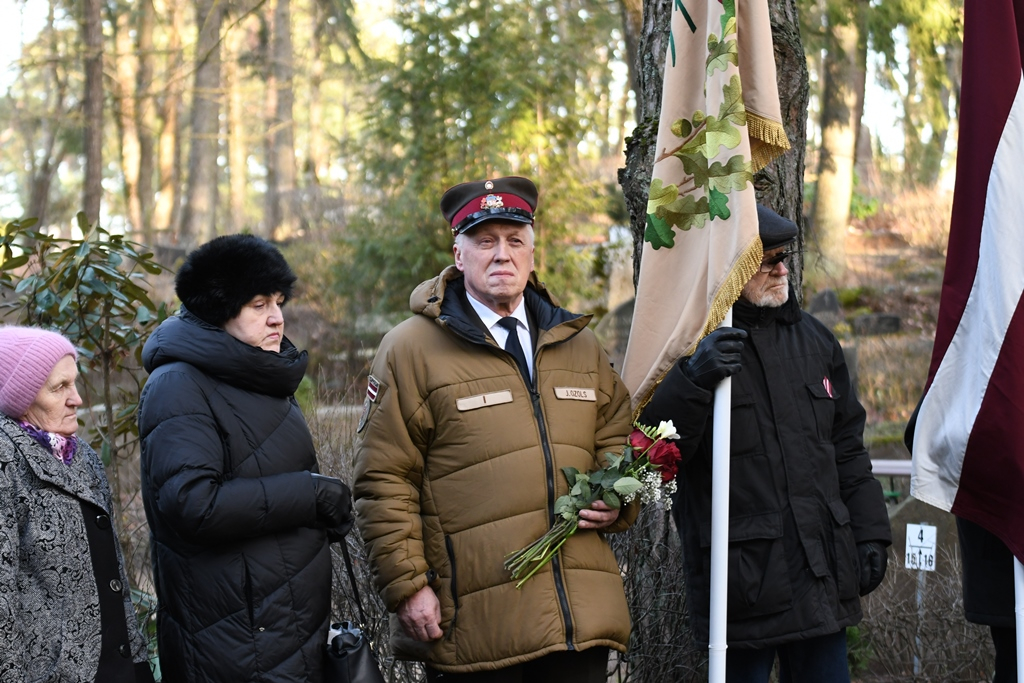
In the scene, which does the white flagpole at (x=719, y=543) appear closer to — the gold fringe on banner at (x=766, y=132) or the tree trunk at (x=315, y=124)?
the gold fringe on banner at (x=766, y=132)

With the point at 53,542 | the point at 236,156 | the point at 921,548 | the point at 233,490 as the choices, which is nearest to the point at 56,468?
the point at 53,542

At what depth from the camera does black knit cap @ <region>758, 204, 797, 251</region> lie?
369cm

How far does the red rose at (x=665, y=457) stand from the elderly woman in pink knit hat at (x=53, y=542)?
165cm

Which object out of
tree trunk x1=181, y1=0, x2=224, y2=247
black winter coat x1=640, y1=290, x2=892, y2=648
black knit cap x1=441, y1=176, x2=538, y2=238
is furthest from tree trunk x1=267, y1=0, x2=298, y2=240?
black winter coat x1=640, y1=290, x2=892, y2=648

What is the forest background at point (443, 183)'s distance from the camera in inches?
191

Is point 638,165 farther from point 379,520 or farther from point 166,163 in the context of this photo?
point 166,163

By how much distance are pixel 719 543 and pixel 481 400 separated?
872 mm

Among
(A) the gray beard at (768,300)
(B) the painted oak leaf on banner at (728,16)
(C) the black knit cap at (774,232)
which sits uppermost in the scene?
(B) the painted oak leaf on banner at (728,16)

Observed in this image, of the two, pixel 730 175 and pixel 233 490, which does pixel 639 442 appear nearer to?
pixel 730 175

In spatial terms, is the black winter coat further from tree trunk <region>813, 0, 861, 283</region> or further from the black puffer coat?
tree trunk <region>813, 0, 861, 283</region>

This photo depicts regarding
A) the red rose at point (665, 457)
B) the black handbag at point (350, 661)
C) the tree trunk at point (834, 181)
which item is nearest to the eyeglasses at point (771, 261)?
the red rose at point (665, 457)

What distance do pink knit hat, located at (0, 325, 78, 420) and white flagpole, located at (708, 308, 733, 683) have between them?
200 centimetres

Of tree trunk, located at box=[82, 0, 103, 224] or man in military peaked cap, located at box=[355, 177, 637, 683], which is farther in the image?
tree trunk, located at box=[82, 0, 103, 224]

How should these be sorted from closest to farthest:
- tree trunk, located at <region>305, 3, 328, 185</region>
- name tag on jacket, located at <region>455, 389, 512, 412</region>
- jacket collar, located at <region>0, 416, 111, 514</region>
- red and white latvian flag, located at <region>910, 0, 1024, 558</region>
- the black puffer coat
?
jacket collar, located at <region>0, 416, 111, 514</region> → the black puffer coat → name tag on jacket, located at <region>455, 389, 512, 412</region> → red and white latvian flag, located at <region>910, 0, 1024, 558</region> → tree trunk, located at <region>305, 3, 328, 185</region>
